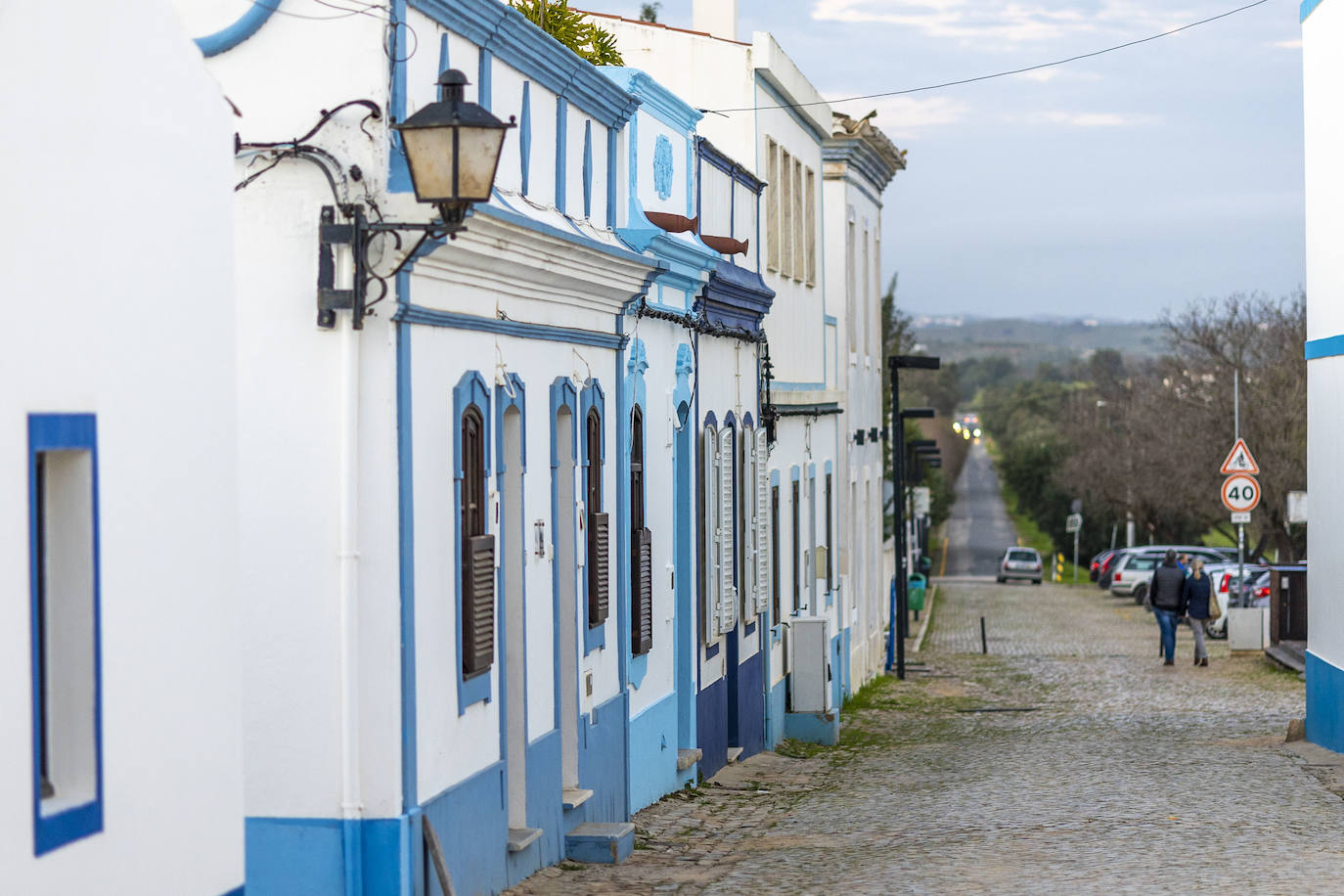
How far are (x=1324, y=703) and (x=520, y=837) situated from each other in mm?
9683

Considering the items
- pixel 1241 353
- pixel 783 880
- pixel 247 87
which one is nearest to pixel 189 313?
pixel 247 87

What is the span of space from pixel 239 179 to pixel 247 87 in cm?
47

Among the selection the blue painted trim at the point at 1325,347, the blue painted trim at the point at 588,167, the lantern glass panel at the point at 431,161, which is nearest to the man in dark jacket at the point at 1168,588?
the blue painted trim at the point at 1325,347

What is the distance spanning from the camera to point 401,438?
8.13 m

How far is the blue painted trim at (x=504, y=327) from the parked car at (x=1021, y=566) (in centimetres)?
4933

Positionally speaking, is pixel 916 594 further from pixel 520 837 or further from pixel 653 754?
pixel 520 837

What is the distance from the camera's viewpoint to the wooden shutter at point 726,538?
→ 1631 centimetres

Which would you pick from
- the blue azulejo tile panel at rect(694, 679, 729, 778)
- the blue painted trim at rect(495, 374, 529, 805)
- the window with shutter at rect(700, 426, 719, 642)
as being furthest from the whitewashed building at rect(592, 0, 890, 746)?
the blue painted trim at rect(495, 374, 529, 805)

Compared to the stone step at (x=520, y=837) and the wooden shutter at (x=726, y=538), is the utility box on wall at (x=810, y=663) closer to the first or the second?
the wooden shutter at (x=726, y=538)

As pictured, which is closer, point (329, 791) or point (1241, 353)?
point (329, 791)

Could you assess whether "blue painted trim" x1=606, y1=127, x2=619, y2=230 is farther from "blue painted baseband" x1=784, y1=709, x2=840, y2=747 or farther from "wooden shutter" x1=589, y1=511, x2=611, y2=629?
"blue painted baseband" x1=784, y1=709, x2=840, y2=747

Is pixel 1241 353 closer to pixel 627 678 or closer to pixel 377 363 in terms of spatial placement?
pixel 627 678

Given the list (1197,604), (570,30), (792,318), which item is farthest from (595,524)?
(1197,604)

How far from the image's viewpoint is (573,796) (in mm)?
11070
